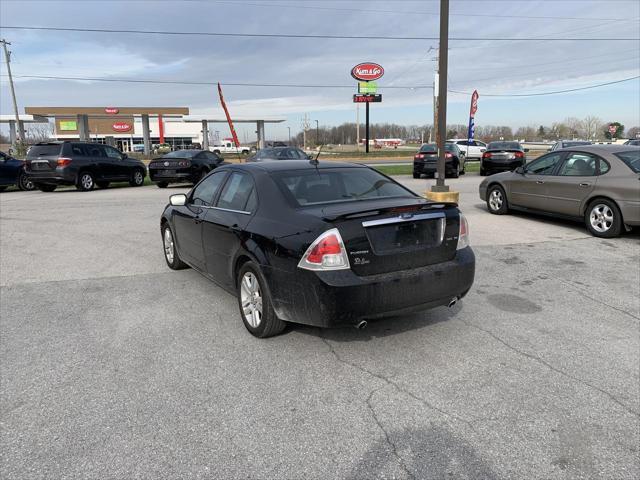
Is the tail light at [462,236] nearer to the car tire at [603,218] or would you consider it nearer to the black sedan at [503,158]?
the car tire at [603,218]

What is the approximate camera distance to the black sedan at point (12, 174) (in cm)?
1778

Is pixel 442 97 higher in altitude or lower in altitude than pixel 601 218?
higher

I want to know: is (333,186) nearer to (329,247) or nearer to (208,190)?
(329,247)

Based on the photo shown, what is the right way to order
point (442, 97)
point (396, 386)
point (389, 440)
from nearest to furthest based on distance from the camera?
point (389, 440), point (396, 386), point (442, 97)

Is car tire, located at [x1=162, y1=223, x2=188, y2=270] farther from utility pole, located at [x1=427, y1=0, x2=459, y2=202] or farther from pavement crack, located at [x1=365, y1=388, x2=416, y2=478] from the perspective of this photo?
utility pole, located at [x1=427, y1=0, x2=459, y2=202]

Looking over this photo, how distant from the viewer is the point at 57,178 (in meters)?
16.8

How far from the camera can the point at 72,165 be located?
16922 millimetres

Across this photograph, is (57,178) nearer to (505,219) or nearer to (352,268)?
(505,219)

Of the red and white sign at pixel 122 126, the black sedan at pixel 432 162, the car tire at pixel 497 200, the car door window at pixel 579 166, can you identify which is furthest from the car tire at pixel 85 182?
the red and white sign at pixel 122 126

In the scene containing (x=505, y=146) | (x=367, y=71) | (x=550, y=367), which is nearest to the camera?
(x=550, y=367)

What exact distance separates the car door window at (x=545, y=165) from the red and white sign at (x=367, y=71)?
4469 centimetres

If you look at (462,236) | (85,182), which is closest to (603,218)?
(462,236)

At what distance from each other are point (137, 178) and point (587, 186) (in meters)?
17.0

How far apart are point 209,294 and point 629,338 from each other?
4191 mm
